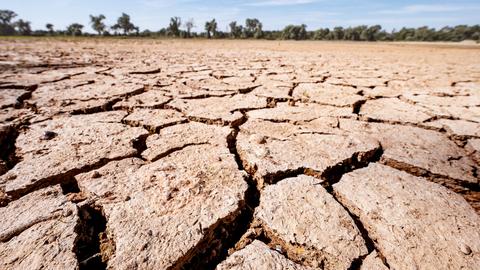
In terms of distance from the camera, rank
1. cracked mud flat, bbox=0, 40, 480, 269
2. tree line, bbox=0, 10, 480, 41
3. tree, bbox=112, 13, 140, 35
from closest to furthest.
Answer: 1. cracked mud flat, bbox=0, 40, 480, 269
2. tree line, bbox=0, 10, 480, 41
3. tree, bbox=112, 13, 140, 35

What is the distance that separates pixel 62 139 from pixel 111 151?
34cm

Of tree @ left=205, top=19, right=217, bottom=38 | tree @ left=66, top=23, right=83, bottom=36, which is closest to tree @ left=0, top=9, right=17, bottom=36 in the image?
tree @ left=66, top=23, right=83, bottom=36

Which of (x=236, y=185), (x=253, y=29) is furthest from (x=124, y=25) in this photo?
(x=236, y=185)

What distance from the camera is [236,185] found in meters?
0.97

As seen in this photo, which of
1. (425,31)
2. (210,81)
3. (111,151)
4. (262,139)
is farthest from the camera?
(425,31)

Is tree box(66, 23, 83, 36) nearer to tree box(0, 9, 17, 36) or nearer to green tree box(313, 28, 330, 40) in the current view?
tree box(0, 9, 17, 36)

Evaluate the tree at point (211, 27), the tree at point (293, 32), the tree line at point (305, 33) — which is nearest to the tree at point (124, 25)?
the tree line at point (305, 33)

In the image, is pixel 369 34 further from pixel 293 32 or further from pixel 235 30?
pixel 235 30

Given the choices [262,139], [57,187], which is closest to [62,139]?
[57,187]

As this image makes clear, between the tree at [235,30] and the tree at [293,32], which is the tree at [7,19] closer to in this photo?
the tree at [235,30]

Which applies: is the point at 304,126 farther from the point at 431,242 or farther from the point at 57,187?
the point at 57,187

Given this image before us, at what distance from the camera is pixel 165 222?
31.1 inches

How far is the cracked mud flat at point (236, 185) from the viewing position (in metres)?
0.70

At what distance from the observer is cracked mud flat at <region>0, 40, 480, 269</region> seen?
0.70 m
